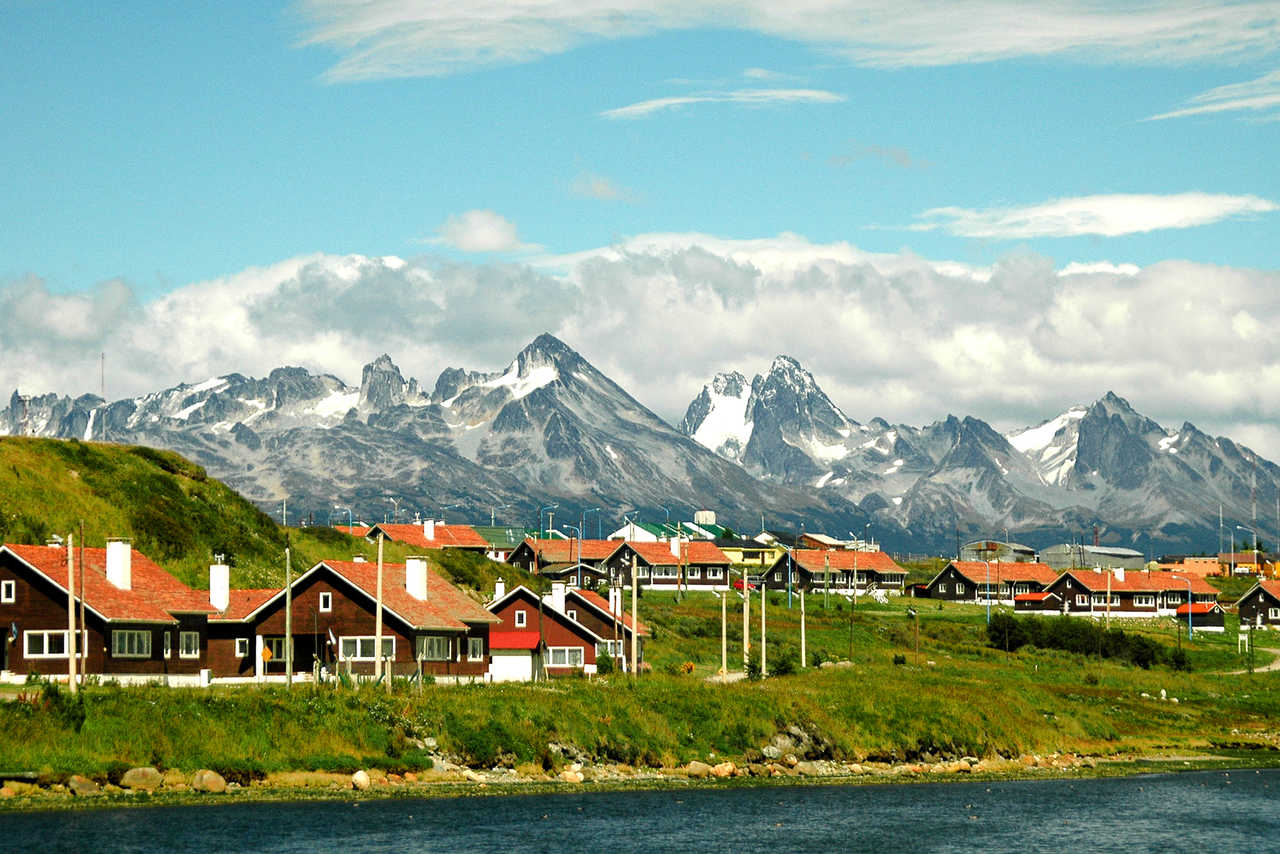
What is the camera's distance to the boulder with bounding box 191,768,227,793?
61500mm

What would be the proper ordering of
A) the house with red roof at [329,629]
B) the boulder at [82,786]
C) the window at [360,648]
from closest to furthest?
1. the boulder at [82,786]
2. the house with red roof at [329,629]
3. the window at [360,648]

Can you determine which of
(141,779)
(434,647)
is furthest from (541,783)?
(434,647)

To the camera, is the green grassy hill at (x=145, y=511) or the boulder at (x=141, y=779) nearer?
the boulder at (x=141, y=779)

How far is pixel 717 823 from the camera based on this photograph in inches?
2468

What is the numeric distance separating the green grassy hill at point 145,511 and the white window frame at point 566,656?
63.8ft

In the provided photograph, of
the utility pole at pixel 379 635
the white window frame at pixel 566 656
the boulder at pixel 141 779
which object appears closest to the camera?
the boulder at pixel 141 779

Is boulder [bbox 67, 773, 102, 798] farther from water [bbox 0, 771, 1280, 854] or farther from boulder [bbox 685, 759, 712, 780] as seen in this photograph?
boulder [bbox 685, 759, 712, 780]

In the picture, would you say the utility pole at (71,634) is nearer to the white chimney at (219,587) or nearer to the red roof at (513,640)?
the white chimney at (219,587)

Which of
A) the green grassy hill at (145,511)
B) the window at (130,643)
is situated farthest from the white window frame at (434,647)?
the green grassy hill at (145,511)

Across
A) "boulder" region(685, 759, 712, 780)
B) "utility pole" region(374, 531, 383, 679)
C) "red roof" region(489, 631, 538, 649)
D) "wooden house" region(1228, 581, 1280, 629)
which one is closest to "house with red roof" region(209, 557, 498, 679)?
"utility pole" region(374, 531, 383, 679)

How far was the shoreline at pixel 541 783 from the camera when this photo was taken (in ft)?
193

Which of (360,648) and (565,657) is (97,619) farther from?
(565,657)

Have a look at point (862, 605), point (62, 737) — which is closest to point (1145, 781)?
point (62, 737)

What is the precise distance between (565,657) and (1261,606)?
4772 inches
